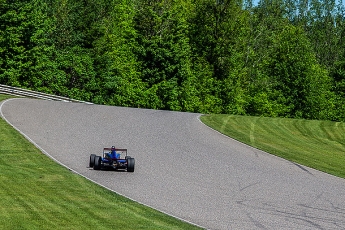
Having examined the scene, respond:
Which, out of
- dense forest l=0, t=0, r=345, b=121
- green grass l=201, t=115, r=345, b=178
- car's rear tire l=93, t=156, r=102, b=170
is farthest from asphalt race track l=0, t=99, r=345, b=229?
dense forest l=0, t=0, r=345, b=121

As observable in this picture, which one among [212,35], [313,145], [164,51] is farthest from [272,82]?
[313,145]

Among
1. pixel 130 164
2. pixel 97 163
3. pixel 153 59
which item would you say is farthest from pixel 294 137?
pixel 153 59

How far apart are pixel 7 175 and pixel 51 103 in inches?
732

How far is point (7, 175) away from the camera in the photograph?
17.7 metres

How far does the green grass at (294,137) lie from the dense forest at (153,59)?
2412 cm

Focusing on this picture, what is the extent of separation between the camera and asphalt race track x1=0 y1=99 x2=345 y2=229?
631 inches

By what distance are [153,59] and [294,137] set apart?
31.7 meters

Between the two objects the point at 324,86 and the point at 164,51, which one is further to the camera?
the point at 324,86

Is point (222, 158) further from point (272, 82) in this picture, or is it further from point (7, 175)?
point (272, 82)

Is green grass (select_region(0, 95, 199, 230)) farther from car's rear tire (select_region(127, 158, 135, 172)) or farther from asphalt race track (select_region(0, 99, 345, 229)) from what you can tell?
car's rear tire (select_region(127, 158, 135, 172))

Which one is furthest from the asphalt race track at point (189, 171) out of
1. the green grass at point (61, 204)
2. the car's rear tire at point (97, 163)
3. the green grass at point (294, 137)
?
the green grass at point (294, 137)

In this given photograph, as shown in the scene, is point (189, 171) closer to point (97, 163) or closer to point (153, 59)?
point (97, 163)

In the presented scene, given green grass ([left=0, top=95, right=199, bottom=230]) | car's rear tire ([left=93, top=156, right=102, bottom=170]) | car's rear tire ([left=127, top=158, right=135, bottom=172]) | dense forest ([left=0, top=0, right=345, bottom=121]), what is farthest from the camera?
dense forest ([left=0, top=0, right=345, bottom=121])

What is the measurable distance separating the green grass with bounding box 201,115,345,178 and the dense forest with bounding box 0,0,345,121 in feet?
79.1
